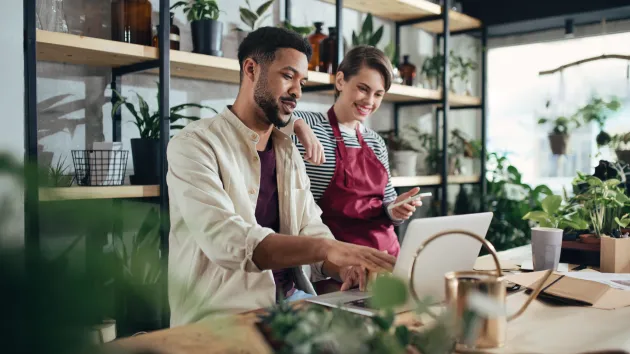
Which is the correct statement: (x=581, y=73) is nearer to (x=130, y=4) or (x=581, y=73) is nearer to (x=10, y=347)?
(x=130, y=4)

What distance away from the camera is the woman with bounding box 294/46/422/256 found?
224 cm

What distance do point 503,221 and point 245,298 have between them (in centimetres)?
282

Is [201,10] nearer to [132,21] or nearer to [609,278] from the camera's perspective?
[132,21]

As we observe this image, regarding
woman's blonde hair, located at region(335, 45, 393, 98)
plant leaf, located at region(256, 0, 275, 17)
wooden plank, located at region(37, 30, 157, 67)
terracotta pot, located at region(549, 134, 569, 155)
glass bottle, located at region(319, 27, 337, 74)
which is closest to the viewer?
wooden plank, located at region(37, 30, 157, 67)

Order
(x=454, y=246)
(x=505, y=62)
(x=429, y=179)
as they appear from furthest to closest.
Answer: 1. (x=505, y=62)
2. (x=429, y=179)
3. (x=454, y=246)

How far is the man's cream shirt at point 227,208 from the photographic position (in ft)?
4.54

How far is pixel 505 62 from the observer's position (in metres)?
4.45

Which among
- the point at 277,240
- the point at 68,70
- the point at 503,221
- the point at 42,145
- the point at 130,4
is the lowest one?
the point at 503,221

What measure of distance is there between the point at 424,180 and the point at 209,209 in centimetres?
233

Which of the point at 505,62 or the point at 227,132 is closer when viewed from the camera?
the point at 227,132

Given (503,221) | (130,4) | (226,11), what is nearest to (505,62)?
(503,221)

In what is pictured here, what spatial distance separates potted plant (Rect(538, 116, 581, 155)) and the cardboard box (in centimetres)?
254

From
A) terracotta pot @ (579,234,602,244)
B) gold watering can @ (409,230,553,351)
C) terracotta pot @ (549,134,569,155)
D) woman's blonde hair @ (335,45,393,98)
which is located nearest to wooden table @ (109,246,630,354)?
gold watering can @ (409,230,553,351)

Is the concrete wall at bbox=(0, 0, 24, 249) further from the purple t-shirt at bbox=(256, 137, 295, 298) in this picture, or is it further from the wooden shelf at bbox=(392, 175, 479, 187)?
the wooden shelf at bbox=(392, 175, 479, 187)
